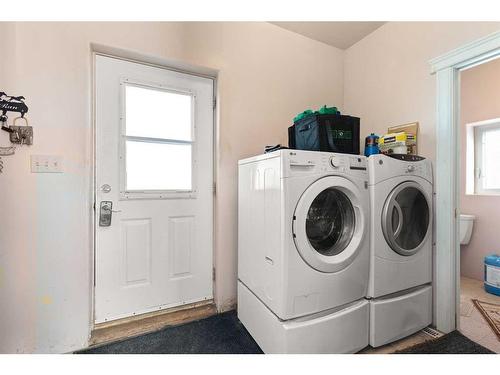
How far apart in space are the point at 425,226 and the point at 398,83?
1.11 metres

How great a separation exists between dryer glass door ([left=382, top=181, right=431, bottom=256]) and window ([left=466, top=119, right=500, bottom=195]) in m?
1.57

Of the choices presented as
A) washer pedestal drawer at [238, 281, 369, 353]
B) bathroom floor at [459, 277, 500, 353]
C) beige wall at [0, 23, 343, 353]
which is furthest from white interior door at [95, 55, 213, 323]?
bathroom floor at [459, 277, 500, 353]

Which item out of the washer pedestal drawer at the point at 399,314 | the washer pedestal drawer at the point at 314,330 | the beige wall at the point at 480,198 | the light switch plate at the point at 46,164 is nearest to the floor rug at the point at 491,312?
the washer pedestal drawer at the point at 399,314

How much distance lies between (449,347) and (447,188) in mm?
966

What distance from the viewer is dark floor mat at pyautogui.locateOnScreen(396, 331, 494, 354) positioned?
1.33 m

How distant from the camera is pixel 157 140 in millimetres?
1702

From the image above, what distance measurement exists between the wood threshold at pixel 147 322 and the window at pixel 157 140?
919 mm

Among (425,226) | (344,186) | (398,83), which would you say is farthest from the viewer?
(398,83)

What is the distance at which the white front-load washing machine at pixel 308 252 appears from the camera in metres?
1.14

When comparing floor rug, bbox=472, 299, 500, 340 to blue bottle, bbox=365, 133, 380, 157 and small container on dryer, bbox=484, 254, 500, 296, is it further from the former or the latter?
blue bottle, bbox=365, 133, 380, 157

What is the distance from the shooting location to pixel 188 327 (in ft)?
5.17

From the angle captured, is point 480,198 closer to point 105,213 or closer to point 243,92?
point 243,92

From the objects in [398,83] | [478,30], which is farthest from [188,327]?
[478,30]

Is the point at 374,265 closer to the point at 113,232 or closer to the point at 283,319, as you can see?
the point at 283,319
